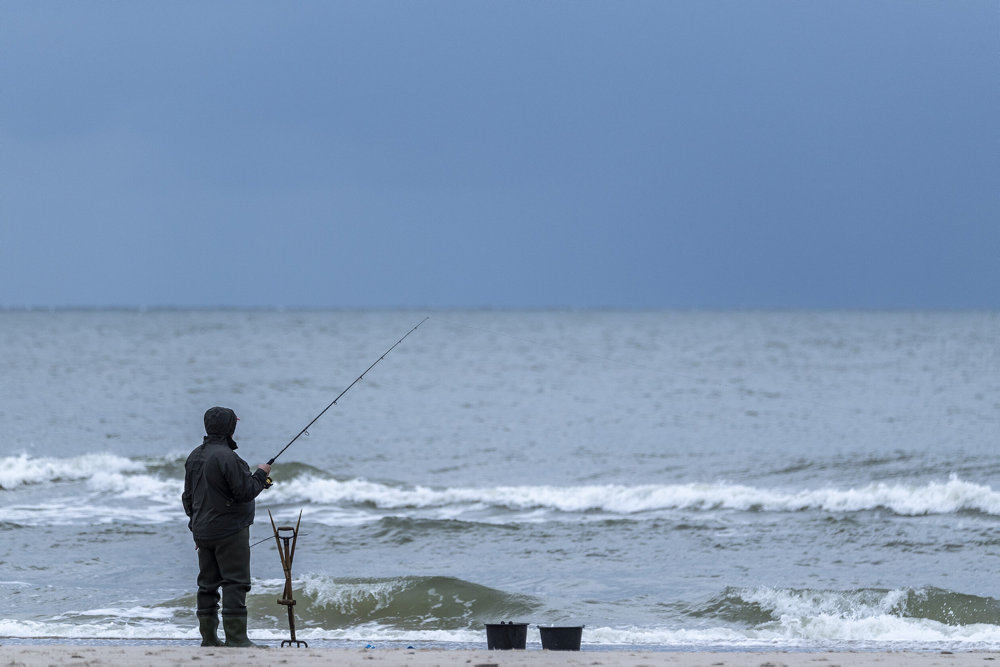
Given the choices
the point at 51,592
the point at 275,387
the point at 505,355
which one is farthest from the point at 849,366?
the point at 51,592

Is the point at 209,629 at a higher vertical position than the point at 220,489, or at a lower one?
lower

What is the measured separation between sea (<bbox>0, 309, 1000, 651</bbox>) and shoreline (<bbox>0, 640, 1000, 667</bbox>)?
3.15 feet

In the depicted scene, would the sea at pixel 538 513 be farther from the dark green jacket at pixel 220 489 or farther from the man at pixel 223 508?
the dark green jacket at pixel 220 489

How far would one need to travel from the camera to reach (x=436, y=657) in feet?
22.7

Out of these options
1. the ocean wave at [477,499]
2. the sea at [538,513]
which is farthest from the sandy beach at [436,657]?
the ocean wave at [477,499]

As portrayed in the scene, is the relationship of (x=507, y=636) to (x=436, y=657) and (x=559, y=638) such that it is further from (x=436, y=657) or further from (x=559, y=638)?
(x=436, y=657)

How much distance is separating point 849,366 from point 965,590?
117 feet

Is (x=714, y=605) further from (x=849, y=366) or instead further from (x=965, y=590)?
(x=849, y=366)

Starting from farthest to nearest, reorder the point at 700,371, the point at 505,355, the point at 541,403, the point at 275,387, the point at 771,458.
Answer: the point at 505,355
the point at 700,371
the point at 275,387
the point at 541,403
the point at 771,458

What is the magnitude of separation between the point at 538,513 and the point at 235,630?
8.00 m

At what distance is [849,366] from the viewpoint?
147 ft

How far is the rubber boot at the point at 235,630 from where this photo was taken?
Result: 6898 millimetres

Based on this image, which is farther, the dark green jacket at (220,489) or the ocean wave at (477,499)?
the ocean wave at (477,499)

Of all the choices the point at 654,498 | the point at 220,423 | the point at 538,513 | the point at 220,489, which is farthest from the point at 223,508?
the point at 654,498
